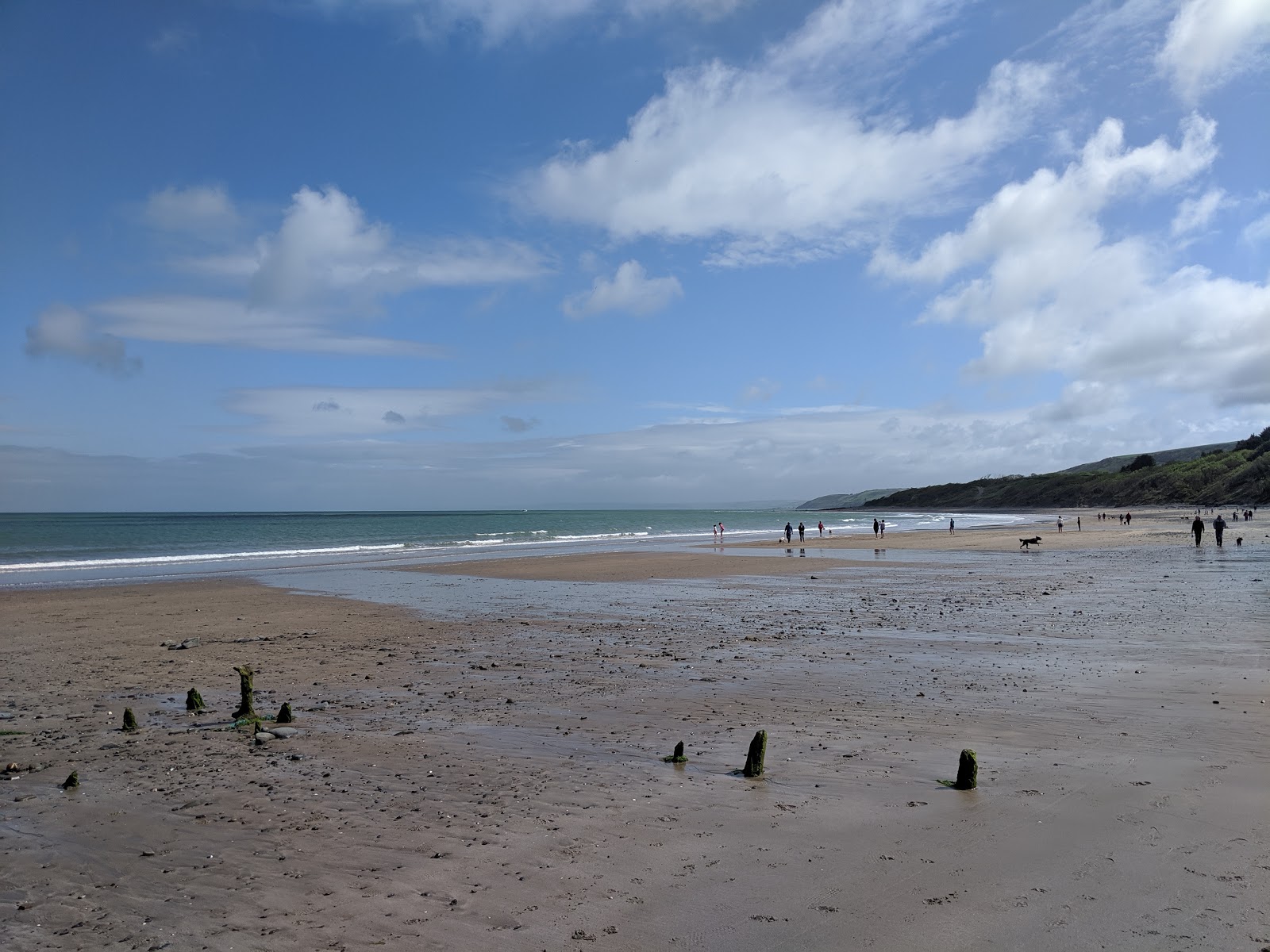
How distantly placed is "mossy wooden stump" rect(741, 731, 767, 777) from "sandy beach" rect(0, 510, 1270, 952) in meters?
0.14

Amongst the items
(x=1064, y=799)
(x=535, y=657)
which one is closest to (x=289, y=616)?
(x=535, y=657)

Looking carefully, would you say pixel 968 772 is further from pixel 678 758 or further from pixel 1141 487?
pixel 1141 487

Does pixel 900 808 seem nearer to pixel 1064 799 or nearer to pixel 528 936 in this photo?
pixel 1064 799

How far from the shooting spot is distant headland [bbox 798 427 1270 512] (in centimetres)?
9019

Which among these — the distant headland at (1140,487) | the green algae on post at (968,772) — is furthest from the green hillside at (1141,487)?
the green algae on post at (968,772)

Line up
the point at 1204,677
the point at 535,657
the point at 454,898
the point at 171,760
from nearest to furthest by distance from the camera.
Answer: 1. the point at 454,898
2. the point at 171,760
3. the point at 1204,677
4. the point at 535,657

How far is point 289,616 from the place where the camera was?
21766mm

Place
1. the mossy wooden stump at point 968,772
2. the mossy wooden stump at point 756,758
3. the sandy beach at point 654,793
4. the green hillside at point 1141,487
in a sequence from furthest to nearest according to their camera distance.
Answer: the green hillside at point 1141,487 < the mossy wooden stump at point 756,758 < the mossy wooden stump at point 968,772 < the sandy beach at point 654,793

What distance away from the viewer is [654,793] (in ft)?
24.5

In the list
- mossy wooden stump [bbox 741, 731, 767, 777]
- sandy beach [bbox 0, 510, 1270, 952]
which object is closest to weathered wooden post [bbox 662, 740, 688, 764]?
sandy beach [bbox 0, 510, 1270, 952]

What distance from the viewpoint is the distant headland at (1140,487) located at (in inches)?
3551

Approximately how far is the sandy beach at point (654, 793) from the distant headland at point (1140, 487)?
293 feet

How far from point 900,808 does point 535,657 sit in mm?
8843

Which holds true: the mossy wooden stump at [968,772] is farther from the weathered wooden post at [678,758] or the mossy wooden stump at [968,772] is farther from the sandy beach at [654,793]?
the weathered wooden post at [678,758]
